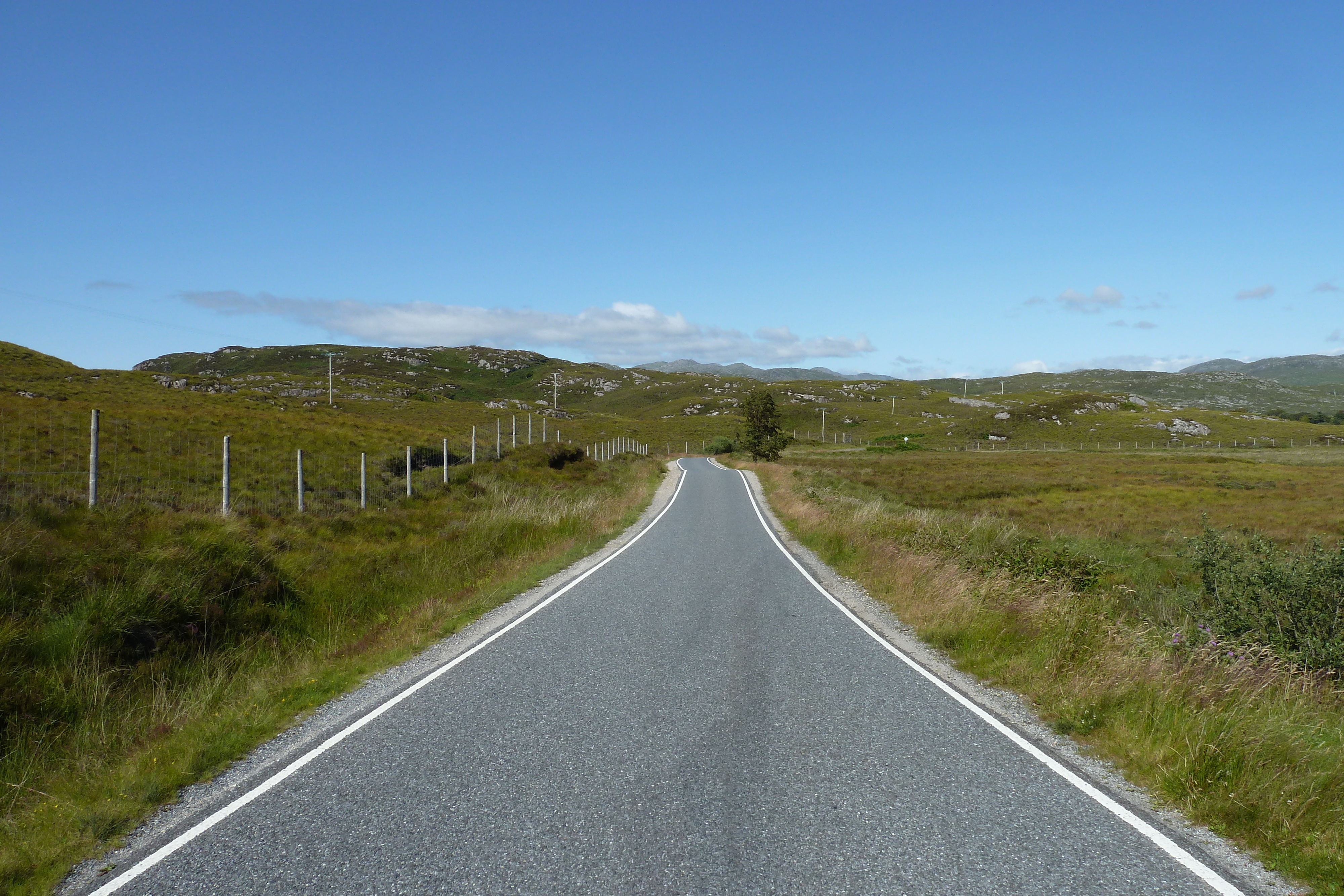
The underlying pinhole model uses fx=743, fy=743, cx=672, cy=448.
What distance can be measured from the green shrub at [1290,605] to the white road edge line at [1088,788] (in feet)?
13.3

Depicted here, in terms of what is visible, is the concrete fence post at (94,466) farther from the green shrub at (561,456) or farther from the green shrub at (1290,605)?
the green shrub at (561,456)

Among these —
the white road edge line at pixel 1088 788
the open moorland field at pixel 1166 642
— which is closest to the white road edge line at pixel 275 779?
the white road edge line at pixel 1088 788

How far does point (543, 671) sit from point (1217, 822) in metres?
5.51

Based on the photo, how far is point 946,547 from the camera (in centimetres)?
1552

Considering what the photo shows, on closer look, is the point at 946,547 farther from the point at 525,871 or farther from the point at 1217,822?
the point at 525,871

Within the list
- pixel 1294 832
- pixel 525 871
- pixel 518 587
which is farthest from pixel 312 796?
pixel 518 587

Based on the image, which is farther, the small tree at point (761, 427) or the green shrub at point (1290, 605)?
the small tree at point (761, 427)

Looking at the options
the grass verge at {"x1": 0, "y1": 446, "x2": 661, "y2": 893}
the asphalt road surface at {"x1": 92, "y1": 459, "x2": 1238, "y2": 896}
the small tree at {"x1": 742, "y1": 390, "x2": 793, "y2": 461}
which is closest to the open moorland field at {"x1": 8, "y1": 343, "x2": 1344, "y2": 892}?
the grass verge at {"x1": 0, "y1": 446, "x2": 661, "y2": 893}

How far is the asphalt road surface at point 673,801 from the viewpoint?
3.76 m

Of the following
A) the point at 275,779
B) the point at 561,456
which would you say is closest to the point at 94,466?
the point at 275,779

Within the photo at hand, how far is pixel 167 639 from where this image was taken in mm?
8188

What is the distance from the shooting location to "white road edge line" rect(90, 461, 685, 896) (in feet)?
12.5

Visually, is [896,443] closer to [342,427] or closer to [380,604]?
[342,427]

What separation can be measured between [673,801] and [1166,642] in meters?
6.51
